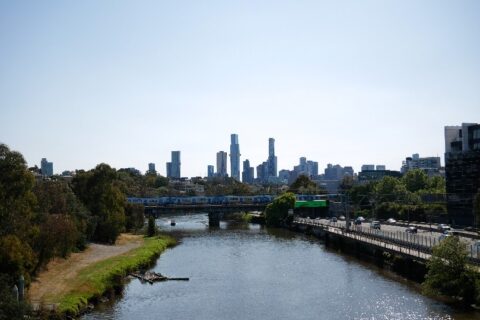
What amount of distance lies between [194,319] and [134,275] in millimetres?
19216

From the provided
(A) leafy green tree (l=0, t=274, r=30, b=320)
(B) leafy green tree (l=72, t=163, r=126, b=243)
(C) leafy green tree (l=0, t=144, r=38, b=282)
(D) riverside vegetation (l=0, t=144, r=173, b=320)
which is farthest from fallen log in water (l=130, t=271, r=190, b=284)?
(A) leafy green tree (l=0, t=274, r=30, b=320)

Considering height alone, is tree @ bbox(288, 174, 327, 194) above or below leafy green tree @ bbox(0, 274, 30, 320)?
above

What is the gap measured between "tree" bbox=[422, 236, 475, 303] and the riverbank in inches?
1019

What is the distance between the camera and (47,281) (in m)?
48.9

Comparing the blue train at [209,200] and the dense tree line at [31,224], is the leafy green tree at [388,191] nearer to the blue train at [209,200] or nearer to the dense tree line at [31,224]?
the blue train at [209,200]

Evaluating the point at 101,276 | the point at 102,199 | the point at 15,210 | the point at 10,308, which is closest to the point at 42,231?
the point at 15,210

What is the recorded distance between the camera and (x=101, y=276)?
5191cm

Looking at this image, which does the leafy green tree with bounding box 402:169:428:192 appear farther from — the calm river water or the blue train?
the calm river water

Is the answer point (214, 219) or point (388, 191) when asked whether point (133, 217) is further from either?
point (388, 191)

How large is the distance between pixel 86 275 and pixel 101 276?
138cm

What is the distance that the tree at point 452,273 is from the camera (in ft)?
138

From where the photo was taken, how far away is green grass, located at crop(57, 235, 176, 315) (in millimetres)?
42094

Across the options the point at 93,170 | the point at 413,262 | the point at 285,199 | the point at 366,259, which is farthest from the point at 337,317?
the point at 285,199

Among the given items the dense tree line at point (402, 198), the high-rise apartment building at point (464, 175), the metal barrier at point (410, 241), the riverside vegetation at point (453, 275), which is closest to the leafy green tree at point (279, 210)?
the dense tree line at point (402, 198)
